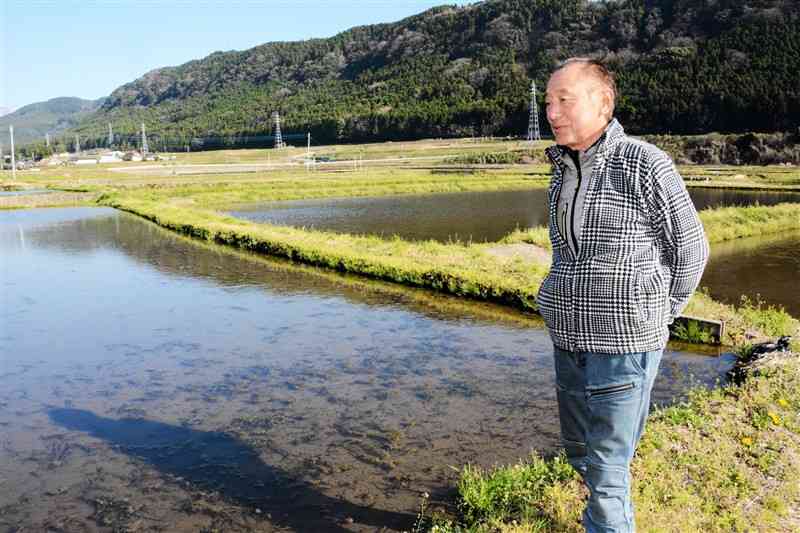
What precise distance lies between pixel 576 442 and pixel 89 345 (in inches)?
429

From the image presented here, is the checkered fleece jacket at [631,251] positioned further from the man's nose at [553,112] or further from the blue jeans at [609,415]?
the man's nose at [553,112]

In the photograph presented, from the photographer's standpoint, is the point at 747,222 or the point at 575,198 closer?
the point at 575,198

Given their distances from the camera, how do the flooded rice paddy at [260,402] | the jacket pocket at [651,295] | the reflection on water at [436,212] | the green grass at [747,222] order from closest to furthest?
the jacket pocket at [651,295]
the flooded rice paddy at [260,402]
the green grass at [747,222]
the reflection on water at [436,212]

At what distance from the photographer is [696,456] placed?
5621 mm

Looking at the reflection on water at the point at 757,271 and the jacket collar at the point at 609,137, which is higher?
the jacket collar at the point at 609,137

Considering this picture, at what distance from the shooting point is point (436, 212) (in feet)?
121

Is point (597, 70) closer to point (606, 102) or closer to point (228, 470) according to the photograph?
point (606, 102)

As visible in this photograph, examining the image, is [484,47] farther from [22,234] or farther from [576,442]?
[576,442]

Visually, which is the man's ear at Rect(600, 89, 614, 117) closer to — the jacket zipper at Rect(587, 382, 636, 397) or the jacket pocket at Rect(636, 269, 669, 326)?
the jacket pocket at Rect(636, 269, 669, 326)

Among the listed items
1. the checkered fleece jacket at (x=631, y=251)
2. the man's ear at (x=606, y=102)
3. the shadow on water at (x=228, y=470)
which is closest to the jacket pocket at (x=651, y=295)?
the checkered fleece jacket at (x=631, y=251)

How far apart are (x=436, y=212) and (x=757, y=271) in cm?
1977

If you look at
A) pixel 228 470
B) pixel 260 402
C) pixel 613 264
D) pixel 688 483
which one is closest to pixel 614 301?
pixel 613 264

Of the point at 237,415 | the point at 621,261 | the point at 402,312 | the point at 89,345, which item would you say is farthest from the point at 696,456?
the point at 89,345

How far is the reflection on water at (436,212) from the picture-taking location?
29031 mm
